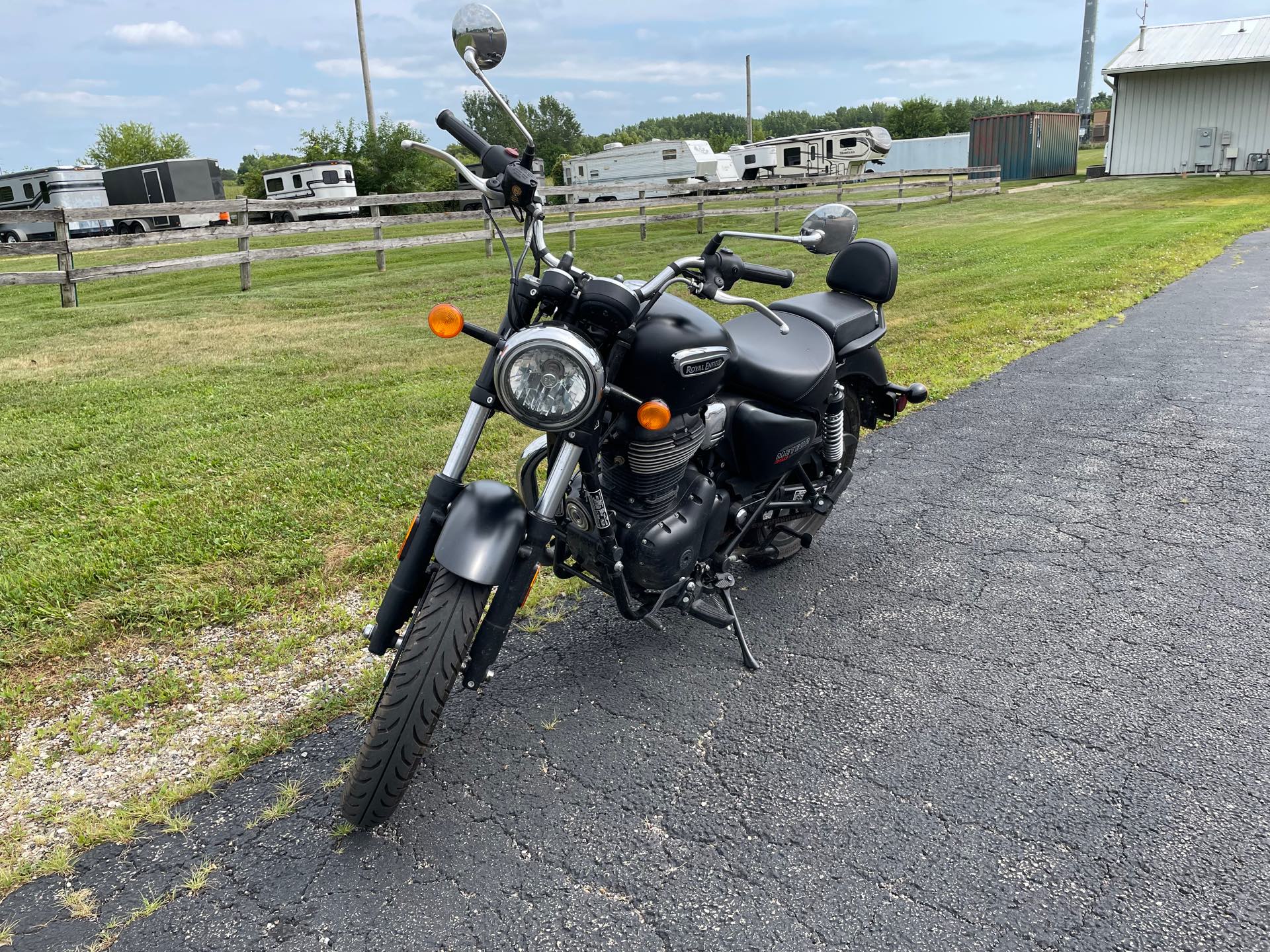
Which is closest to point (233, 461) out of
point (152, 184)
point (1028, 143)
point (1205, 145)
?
point (152, 184)

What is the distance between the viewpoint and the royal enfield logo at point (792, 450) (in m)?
3.29

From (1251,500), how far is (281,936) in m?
4.51

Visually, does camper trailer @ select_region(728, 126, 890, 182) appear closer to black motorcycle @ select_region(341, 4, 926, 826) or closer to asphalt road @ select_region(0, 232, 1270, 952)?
asphalt road @ select_region(0, 232, 1270, 952)

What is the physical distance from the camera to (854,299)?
3885 mm

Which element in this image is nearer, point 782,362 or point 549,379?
point 549,379

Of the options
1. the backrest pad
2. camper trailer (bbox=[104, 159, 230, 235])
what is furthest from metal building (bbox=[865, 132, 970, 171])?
the backrest pad

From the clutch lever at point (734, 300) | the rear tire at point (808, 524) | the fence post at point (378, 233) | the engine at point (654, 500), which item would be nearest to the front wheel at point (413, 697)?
the engine at point (654, 500)

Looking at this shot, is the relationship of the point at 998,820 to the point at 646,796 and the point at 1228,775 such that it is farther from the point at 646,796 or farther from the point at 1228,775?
the point at 646,796

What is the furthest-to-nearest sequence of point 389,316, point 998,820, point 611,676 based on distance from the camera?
1. point 389,316
2. point 611,676
3. point 998,820

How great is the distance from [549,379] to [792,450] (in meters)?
1.34

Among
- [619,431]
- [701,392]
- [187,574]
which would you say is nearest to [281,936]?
[619,431]

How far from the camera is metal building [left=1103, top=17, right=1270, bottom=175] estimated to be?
3023cm

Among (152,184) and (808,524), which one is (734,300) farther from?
(152,184)

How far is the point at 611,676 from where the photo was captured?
3.08 metres
